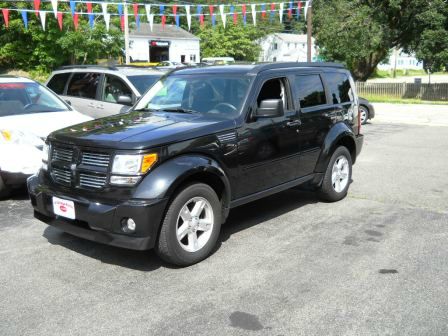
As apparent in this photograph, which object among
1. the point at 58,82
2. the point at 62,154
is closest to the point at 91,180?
the point at 62,154

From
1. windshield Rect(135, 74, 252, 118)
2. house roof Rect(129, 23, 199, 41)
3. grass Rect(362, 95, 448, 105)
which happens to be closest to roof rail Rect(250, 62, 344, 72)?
windshield Rect(135, 74, 252, 118)

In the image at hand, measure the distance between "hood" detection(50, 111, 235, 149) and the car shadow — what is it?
115 cm

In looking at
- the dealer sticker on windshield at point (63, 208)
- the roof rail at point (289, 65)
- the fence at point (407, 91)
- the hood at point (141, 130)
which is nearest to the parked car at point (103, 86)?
the roof rail at point (289, 65)

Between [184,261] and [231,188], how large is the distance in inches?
35.5

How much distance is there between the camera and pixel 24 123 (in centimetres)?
691

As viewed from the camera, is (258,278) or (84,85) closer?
(258,278)

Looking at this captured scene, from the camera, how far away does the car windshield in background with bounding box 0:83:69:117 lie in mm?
7359

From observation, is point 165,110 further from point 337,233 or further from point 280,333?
point 280,333

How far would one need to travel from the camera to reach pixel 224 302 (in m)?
3.73

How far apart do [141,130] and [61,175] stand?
860 mm

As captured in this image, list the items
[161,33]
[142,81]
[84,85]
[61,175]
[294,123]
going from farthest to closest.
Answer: [161,33], [84,85], [142,81], [294,123], [61,175]

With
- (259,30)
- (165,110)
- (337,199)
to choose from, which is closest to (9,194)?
(165,110)

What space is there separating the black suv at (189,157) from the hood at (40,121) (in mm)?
1907

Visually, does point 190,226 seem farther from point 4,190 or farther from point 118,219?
point 4,190
